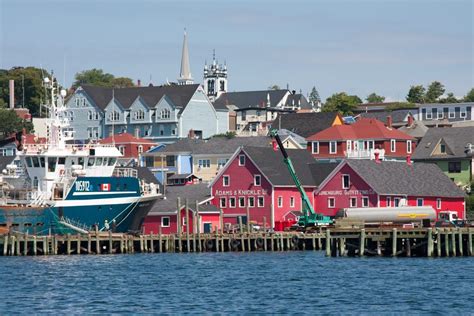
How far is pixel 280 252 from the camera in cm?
8262

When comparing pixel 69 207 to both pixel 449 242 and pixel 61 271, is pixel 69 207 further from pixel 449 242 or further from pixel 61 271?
pixel 449 242

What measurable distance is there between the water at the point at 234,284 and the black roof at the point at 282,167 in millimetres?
20543

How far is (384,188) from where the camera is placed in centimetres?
9550

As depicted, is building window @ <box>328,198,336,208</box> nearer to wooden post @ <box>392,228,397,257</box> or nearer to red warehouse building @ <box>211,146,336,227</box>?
red warehouse building @ <box>211,146,336,227</box>

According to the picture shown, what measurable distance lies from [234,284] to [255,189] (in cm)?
3773

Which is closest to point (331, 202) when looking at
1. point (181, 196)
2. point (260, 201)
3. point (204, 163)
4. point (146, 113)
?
point (260, 201)

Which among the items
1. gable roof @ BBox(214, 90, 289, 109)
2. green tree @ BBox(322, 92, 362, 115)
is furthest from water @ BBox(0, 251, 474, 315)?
gable roof @ BBox(214, 90, 289, 109)

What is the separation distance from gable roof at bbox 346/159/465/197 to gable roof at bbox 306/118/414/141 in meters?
17.9

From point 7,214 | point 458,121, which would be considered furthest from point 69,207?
point 458,121

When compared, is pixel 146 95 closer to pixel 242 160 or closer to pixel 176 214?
pixel 242 160

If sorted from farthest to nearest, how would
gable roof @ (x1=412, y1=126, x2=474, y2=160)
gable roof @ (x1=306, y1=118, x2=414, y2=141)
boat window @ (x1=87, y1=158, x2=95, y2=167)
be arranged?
gable roof @ (x1=306, y1=118, x2=414, y2=141)
gable roof @ (x1=412, y1=126, x2=474, y2=160)
boat window @ (x1=87, y1=158, x2=95, y2=167)

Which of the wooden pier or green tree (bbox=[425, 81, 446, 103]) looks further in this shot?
green tree (bbox=[425, 81, 446, 103])

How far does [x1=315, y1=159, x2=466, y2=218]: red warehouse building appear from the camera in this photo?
95.3 meters

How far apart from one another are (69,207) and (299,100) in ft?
356
